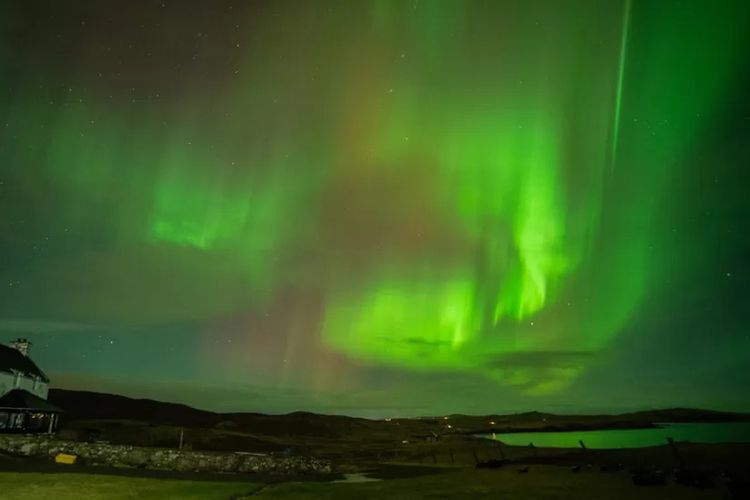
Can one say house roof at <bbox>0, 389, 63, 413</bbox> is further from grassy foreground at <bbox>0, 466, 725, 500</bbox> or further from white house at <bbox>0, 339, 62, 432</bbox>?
grassy foreground at <bbox>0, 466, 725, 500</bbox>

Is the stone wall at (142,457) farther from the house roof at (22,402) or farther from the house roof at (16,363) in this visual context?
the house roof at (16,363)

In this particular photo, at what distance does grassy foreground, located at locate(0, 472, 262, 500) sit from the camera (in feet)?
99.6

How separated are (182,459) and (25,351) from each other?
1901 inches

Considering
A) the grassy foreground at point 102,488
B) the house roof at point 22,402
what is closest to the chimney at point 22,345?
the house roof at point 22,402

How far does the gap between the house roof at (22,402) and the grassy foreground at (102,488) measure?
29177 mm

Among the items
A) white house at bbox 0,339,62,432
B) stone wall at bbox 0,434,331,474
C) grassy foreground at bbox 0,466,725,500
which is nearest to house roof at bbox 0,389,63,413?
white house at bbox 0,339,62,432

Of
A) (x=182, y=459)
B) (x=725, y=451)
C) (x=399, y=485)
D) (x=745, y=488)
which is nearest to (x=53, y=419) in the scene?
(x=182, y=459)

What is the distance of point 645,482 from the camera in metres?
40.8

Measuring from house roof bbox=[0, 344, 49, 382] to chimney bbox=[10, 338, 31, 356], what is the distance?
12.8ft

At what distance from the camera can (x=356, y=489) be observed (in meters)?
37.8

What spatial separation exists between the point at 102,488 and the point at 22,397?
40.9 meters

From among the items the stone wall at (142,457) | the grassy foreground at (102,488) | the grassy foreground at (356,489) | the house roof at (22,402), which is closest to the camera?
the grassy foreground at (102,488)

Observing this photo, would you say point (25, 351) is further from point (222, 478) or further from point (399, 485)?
point (399, 485)

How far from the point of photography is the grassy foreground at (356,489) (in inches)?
1275
